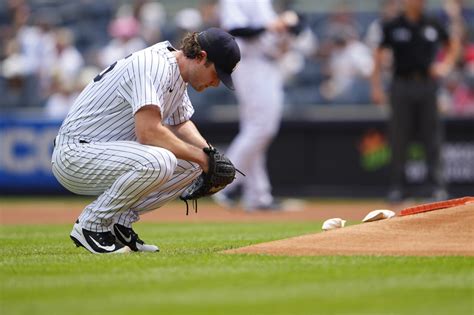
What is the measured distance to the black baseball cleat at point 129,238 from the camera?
7090 millimetres

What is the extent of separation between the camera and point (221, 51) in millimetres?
6750

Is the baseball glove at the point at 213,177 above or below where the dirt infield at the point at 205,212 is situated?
above

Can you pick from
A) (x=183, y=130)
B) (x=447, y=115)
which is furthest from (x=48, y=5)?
(x=183, y=130)

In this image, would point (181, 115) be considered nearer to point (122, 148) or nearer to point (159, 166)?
point (122, 148)

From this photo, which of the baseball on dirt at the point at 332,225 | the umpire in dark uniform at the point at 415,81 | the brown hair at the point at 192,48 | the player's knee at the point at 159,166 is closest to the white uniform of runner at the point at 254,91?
the umpire in dark uniform at the point at 415,81

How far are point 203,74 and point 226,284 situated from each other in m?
1.95

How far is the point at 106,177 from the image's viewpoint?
22.9 feet

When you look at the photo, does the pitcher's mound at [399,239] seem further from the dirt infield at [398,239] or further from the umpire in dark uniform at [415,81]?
the umpire in dark uniform at [415,81]

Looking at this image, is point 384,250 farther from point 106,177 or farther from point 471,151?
point 471,151

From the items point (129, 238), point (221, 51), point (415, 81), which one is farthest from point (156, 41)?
point (221, 51)

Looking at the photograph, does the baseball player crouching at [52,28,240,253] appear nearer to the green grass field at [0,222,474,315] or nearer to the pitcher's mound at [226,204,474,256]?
the green grass field at [0,222,474,315]

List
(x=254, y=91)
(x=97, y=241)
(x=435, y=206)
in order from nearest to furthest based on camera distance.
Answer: (x=97, y=241) < (x=435, y=206) < (x=254, y=91)

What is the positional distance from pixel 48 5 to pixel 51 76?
2.95 meters

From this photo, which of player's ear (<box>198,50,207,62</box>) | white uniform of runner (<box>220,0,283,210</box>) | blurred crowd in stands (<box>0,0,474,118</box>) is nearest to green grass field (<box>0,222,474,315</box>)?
player's ear (<box>198,50,207,62</box>)
